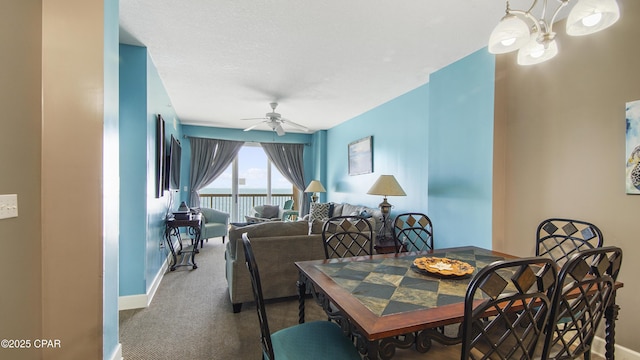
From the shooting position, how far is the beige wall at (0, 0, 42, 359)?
3.98 feet

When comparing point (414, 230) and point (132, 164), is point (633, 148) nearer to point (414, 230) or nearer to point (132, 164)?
point (414, 230)

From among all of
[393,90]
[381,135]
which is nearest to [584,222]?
[393,90]

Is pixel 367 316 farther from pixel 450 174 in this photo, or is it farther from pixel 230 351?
pixel 450 174

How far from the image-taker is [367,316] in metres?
1.09

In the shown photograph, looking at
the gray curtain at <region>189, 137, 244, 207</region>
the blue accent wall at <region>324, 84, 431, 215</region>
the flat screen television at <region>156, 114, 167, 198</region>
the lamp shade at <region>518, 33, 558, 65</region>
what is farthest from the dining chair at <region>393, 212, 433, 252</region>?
the gray curtain at <region>189, 137, 244, 207</region>

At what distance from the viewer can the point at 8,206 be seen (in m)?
1.22

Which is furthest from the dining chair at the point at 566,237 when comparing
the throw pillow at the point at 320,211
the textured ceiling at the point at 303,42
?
the throw pillow at the point at 320,211

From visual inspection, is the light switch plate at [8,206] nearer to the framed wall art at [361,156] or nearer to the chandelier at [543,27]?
the chandelier at [543,27]

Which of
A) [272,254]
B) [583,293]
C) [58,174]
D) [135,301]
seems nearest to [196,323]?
[135,301]

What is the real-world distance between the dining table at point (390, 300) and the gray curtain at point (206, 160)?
549 centimetres

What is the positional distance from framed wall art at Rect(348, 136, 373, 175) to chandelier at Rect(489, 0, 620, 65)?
11.3 ft

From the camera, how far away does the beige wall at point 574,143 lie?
187 cm

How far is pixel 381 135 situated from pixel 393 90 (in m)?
0.91

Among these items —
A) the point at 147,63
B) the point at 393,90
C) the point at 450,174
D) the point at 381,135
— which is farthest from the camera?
the point at 381,135
